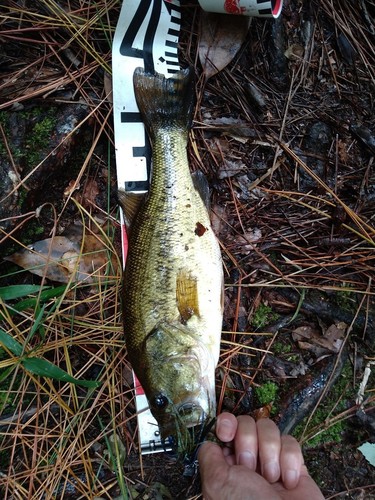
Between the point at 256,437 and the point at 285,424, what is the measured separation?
0.45 m

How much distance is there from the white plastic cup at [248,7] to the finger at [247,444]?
8.31 feet

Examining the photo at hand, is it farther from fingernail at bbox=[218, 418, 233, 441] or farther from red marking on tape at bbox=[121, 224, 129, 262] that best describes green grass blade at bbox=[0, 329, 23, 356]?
fingernail at bbox=[218, 418, 233, 441]

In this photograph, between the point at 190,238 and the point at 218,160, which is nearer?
the point at 190,238

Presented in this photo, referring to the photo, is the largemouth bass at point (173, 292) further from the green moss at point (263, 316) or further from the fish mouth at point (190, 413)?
the green moss at point (263, 316)

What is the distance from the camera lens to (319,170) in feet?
10.4

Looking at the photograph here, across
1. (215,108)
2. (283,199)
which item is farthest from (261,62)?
(283,199)

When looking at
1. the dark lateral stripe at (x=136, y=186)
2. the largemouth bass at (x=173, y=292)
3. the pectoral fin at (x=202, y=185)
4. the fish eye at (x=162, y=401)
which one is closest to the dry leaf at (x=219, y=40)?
the largemouth bass at (x=173, y=292)

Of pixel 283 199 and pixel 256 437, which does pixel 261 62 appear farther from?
pixel 256 437

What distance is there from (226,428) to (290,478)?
0.42 metres

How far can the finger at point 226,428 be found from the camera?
8.34ft

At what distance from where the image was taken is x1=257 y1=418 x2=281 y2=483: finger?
2.44m

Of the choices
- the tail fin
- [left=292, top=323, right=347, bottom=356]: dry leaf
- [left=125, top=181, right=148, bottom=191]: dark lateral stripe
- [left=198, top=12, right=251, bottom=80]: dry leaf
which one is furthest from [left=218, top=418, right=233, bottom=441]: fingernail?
[left=198, top=12, right=251, bottom=80]: dry leaf

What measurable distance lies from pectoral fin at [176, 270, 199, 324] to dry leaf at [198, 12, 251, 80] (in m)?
1.45

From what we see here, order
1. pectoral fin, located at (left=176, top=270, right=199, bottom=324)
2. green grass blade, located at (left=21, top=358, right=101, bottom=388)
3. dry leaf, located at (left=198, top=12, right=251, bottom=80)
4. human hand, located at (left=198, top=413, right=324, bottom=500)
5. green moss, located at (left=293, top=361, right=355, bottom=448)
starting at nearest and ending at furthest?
1. human hand, located at (left=198, top=413, right=324, bottom=500)
2. pectoral fin, located at (left=176, top=270, right=199, bottom=324)
3. green grass blade, located at (left=21, top=358, right=101, bottom=388)
4. green moss, located at (left=293, top=361, right=355, bottom=448)
5. dry leaf, located at (left=198, top=12, right=251, bottom=80)
